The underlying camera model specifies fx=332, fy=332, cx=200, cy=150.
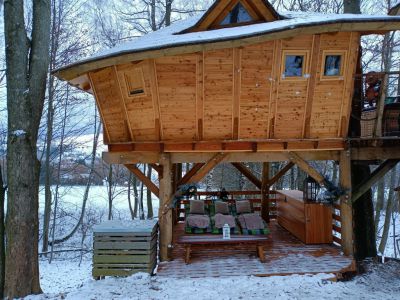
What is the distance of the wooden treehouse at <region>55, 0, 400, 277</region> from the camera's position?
754cm

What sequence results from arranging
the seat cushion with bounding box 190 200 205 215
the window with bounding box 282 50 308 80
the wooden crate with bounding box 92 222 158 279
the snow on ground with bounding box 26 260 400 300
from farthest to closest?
the seat cushion with bounding box 190 200 205 215
the window with bounding box 282 50 308 80
the wooden crate with bounding box 92 222 158 279
the snow on ground with bounding box 26 260 400 300

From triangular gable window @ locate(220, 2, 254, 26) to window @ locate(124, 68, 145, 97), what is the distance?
2.71 m

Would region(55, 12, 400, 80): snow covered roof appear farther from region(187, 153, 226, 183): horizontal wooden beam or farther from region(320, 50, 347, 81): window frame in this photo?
region(187, 153, 226, 183): horizontal wooden beam

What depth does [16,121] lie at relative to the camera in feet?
23.1

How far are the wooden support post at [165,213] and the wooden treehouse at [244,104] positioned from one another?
3 centimetres

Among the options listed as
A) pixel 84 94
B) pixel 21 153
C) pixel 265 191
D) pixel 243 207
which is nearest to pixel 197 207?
pixel 243 207

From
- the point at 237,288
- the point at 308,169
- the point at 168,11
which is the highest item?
the point at 168,11

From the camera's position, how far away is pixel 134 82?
803 cm

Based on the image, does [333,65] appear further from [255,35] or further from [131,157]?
[131,157]

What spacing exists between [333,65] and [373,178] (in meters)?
3.14

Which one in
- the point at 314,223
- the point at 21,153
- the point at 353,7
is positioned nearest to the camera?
the point at 21,153

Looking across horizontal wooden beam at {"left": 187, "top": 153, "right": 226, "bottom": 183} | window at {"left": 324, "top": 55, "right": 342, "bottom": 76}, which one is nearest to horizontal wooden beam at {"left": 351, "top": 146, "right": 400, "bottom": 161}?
window at {"left": 324, "top": 55, "right": 342, "bottom": 76}

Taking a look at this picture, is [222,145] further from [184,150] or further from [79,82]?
[79,82]

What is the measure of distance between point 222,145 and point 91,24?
13.5 metres
